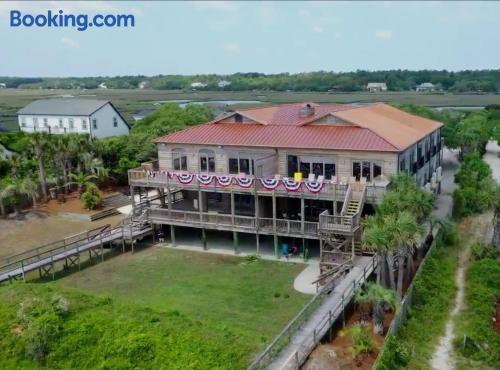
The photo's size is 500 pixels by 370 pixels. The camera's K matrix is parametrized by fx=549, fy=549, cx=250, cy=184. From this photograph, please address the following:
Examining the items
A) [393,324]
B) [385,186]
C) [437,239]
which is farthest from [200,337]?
[437,239]

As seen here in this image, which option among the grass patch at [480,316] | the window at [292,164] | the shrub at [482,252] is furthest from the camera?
the window at [292,164]

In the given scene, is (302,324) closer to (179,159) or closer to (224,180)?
(224,180)

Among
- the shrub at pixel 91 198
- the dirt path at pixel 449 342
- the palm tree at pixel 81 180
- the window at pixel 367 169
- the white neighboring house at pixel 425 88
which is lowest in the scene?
the dirt path at pixel 449 342

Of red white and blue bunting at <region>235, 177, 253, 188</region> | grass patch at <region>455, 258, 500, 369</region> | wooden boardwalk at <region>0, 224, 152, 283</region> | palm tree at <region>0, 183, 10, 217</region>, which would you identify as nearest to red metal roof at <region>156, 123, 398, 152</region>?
red white and blue bunting at <region>235, 177, 253, 188</region>

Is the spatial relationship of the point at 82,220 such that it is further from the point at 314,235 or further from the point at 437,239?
the point at 437,239

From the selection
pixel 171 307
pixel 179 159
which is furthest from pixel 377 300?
pixel 179 159

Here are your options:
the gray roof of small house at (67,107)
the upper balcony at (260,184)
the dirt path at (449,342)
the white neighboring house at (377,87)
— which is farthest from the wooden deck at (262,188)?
the white neighboring house at (377,87)

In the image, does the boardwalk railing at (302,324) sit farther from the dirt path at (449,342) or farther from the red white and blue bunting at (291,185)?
the red white and blue bunting at (291,185)
